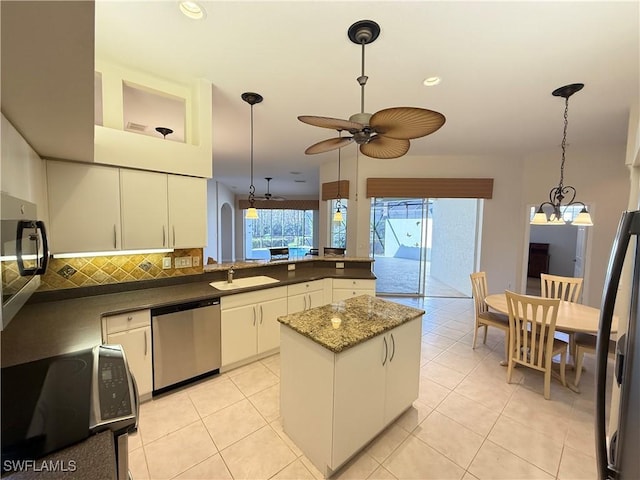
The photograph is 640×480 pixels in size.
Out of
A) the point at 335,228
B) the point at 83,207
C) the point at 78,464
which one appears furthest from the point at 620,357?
the point at 335,228

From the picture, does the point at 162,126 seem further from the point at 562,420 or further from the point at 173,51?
the point at 562,420

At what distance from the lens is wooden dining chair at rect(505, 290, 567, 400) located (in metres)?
2.27

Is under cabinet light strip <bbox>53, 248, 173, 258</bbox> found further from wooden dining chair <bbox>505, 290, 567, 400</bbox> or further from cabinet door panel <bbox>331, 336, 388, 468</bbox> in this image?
wooden dining chair <bbox>505, 290, 567, 400</bbox>

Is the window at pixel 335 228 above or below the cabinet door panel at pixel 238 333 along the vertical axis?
above

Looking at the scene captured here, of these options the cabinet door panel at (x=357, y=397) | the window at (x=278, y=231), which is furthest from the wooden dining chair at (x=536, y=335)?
the window at (x=278, y=231)

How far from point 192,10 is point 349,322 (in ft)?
7.24

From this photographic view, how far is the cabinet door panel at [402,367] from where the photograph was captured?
1.85 meters

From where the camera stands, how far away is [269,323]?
2924 mm

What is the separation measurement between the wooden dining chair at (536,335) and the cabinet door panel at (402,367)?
3.66 ft

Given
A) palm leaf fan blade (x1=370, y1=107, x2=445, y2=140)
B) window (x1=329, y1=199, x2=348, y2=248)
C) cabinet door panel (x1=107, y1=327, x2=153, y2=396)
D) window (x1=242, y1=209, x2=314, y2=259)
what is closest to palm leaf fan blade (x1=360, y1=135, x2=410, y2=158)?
palm leaf fan blade (x1=370, y1=107, x2=445, y2=140)

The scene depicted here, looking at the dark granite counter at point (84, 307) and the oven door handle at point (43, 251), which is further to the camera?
the dark granite counter at point (84, 307)

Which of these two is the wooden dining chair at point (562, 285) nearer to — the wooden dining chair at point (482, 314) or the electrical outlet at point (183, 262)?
the wooden dining chair at point (482, 314)

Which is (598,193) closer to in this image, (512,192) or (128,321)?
(512,192)

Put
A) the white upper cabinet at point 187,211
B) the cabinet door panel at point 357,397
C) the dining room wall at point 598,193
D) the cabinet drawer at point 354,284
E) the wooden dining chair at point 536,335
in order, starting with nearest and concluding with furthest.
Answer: the cabinet door panel at point 357,397
the wooden dining chair at point 536,335
the white upper cabinet at point 187,211
the cabinet drawer at point 354,284
the dining room wall at point 598,193
